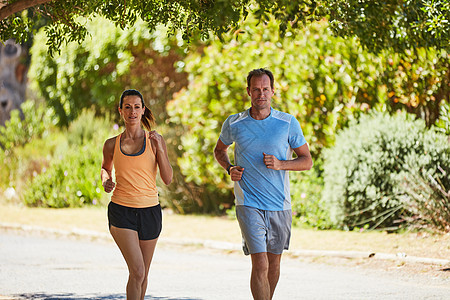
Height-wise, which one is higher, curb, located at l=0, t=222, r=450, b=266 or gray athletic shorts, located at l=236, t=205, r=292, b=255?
gray athletic shorts, located at l=236, t=205, r=292, b=255

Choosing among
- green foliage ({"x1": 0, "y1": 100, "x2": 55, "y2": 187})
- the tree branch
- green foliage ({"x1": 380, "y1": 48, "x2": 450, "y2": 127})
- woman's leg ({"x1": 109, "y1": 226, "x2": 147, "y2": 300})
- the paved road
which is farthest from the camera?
green foliage ({"x1": 0, "y1": 100, "x2": 55, "y2": 187})

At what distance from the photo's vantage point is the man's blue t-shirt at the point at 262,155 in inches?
233

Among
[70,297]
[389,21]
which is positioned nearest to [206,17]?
[389,21]

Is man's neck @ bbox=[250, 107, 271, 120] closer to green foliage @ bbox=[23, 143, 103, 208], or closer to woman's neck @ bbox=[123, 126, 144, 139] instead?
woman's neck @ bbox=[123, 126, 144, 139]

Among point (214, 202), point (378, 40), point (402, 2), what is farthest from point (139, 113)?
point (214, 202)

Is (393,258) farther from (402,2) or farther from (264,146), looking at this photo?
(264,146)

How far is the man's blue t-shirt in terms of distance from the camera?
591 cm

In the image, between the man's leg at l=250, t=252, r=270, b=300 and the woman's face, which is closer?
the man's leg at l=250, t=252, r=270, b=300

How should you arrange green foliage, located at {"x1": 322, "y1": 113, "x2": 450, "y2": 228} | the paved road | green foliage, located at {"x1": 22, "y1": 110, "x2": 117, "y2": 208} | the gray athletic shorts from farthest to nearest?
green foliage, located at {"x1": 22, "y1": 110, "x2": 117, "y2": 208} → green foliage, located at {"x1": 322, "y1": 113, "x2": 450, "y2": 228} → the paved road → the gray athletic shorts

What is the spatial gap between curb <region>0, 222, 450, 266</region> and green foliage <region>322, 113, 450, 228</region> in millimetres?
1618

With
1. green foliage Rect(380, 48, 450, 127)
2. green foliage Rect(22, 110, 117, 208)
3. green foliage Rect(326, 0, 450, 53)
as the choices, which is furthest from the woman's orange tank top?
green foliage Rect(22, 110, 117, 208)

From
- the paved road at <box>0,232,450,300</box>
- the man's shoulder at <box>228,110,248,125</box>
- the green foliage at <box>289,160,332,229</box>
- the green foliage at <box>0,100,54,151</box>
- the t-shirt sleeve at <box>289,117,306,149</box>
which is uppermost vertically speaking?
the green foliage at <box>0,100,54,151</box>

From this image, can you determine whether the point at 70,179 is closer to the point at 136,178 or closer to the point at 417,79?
the point at 417,79

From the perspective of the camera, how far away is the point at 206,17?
20.6ft
